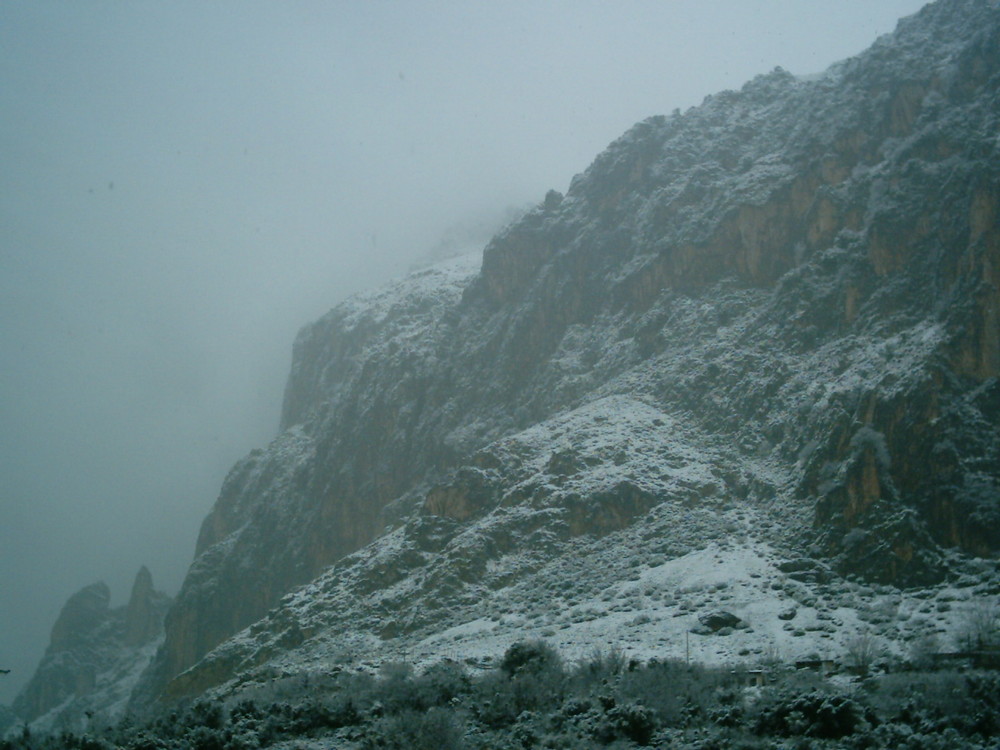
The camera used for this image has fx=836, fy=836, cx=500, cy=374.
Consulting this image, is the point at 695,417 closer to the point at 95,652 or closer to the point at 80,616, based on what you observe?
the point at 95,652

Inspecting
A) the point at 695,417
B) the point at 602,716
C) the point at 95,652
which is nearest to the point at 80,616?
the point at 95,652

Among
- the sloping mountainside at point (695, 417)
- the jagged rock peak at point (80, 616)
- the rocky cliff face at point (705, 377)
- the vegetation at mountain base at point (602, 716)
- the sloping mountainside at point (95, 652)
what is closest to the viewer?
the vegetation at mountain base at point (602, 716)

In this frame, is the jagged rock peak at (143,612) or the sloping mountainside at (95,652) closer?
the sloping mountainside at (95,652)

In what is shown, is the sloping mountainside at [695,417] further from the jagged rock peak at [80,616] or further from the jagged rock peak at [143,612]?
the jagged rock peak at [80,616]

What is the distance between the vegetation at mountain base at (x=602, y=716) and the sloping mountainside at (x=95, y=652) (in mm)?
93316

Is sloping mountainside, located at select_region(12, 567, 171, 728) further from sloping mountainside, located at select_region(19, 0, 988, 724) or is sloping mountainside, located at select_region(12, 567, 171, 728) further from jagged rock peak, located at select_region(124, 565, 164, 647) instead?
sloping mountainside, located at select_region(19, 0, 988, 724)

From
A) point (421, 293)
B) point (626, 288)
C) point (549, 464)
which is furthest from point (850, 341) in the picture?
point (421, 293)

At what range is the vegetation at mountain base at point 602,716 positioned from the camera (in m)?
16.0

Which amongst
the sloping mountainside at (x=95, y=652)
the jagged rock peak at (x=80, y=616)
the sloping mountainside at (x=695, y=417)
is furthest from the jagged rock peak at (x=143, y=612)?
the sloping mountainside at (x=695, y=417)

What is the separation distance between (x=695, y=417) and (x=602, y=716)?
Answer: 133ft

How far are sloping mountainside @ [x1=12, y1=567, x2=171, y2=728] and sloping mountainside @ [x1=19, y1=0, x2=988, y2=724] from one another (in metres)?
30.9

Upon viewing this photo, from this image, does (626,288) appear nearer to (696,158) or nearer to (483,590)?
(696,158)

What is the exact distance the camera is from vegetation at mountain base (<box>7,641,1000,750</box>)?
1597 centimetres

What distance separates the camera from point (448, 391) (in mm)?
79562
